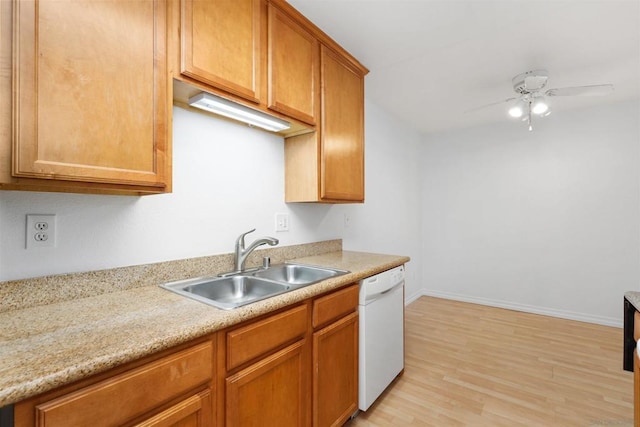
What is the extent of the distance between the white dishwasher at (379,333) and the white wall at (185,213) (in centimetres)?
70

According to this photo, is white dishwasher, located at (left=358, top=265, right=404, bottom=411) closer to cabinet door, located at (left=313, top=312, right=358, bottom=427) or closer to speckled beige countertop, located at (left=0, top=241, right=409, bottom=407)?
cabinet door, located at (left=313, top=312, right=358, bottom=427)

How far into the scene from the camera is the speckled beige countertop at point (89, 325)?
67 centimetres

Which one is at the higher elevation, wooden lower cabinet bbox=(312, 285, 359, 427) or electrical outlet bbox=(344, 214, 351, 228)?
electrical outlet bbox=(344, 214, 351, 228)

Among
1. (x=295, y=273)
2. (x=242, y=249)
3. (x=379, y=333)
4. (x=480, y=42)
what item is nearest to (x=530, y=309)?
(x=379, y=333)

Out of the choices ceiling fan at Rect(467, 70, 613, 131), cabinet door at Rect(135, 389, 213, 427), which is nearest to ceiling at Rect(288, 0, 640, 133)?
ceiling fan at Rect(467, 70, 613, 131)

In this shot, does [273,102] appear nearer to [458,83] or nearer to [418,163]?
[458,83]

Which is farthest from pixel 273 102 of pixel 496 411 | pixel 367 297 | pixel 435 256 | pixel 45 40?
pixel 435 256

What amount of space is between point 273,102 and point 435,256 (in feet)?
11.5

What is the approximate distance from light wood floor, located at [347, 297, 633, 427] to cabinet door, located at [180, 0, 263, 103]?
197 centimetres

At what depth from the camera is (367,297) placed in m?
1.76

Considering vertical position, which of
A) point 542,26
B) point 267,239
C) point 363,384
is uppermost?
point 542,26

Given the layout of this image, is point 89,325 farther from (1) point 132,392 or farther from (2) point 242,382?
(2) point 242,382

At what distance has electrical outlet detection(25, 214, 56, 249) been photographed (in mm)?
1078

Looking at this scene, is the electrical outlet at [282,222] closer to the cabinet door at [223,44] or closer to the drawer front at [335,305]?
the drawer front at [335,305]
